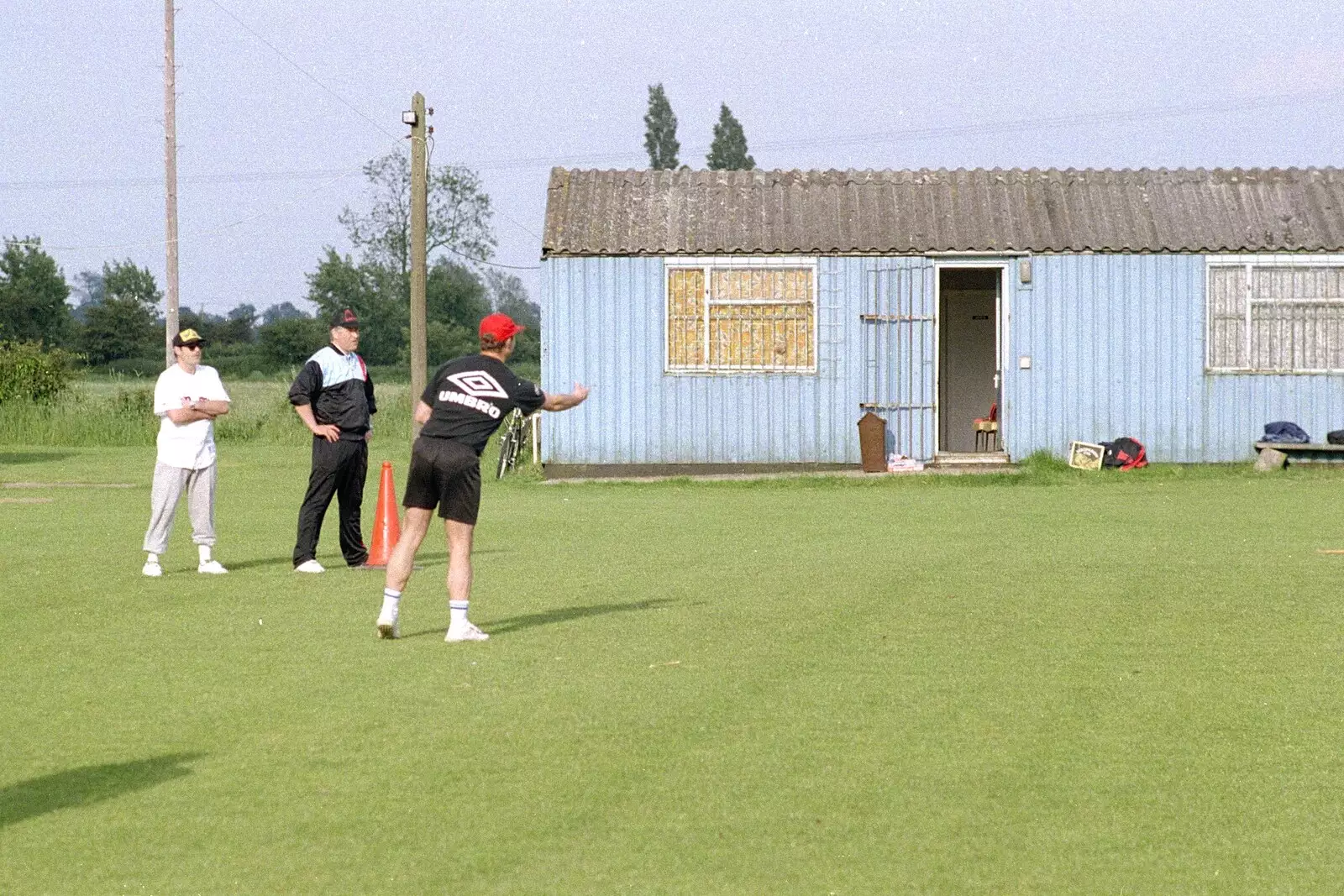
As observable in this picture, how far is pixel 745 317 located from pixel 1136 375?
17.9 ft

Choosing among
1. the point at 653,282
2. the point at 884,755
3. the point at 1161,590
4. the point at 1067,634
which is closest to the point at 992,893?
the point at 884,755

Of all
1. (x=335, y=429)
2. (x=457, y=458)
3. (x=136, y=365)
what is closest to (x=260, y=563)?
(x=335, y=429)

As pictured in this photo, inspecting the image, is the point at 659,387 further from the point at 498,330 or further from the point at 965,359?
the point at 498,330

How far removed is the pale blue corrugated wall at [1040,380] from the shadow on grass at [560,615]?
14.6 meters

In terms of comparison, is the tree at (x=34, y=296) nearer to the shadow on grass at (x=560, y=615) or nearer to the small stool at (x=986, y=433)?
the small stool at (x=986, y=433)

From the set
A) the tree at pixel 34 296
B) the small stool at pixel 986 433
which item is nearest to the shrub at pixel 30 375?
the small stool at pixel 986 433

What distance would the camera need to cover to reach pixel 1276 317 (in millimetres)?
26797

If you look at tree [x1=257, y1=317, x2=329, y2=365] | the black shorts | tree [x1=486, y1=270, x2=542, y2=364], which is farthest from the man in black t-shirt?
tree [x1=486, y1=270, x2=542, y2=364]

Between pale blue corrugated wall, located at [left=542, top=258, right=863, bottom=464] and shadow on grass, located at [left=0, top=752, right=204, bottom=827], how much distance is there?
19.7 metres

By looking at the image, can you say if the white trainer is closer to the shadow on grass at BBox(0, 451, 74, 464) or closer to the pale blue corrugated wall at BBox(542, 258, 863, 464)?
the pale blue corrugated wall at BBox(542, 258, 863, 464)

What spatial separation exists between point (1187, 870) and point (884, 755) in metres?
1.76

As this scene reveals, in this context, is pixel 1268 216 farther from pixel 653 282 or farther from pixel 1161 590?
pixel 1161 590

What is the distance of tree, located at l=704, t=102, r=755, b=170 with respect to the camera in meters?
97.4

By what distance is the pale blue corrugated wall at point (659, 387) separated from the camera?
87.9 ft
